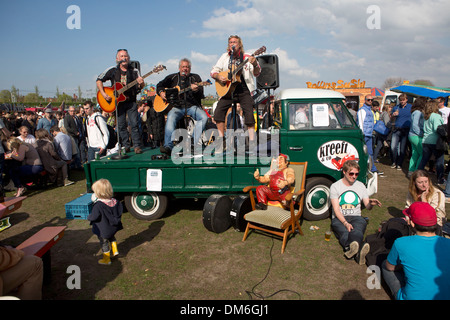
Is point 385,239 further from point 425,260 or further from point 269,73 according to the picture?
point 269,73

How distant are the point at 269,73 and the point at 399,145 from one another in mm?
5570

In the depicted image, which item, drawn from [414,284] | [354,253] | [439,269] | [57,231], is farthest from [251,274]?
[57,231]

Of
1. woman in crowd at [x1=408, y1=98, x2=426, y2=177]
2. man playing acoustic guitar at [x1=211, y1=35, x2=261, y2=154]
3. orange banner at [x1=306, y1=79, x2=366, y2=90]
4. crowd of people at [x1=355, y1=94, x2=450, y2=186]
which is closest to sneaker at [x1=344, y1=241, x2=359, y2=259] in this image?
man playing acoustic guitar at [x1=211, y1=35, x2=261, y2=154]

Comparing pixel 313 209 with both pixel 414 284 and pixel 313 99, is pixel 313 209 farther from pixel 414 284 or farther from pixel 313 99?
pixel 414 284

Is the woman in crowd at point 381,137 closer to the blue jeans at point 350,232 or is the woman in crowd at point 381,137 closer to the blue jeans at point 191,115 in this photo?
the blue jeans at point 350,232

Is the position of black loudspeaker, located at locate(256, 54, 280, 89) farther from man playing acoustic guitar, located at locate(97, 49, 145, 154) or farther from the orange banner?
the orange banner

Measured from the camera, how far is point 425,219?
2.58 metres

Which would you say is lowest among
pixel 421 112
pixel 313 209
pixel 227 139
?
pixel 313 209

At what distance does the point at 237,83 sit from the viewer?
550 centimetres

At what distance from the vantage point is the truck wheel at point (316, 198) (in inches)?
194

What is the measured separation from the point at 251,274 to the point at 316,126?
2738mm

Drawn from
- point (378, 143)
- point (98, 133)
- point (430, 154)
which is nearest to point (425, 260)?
point (430, 154)

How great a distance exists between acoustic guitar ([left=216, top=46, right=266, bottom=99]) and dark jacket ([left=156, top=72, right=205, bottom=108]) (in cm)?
48

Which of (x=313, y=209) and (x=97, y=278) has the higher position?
(x=313, y=209)
